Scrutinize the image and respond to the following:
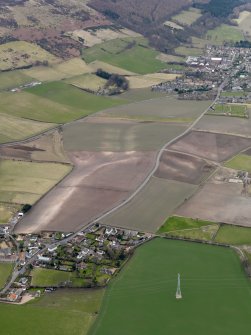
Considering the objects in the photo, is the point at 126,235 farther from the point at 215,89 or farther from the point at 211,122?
→ the point at 215,89

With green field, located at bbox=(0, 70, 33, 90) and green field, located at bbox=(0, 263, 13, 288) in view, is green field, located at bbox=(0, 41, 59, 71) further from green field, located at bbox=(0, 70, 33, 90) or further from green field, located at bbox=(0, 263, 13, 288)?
green field, located at bbox=(0, 263, 13, 288)

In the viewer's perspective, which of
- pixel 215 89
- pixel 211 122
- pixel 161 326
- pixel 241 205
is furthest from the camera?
pixel 215 89

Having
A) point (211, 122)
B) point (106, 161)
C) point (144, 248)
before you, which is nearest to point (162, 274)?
point (144, 248)

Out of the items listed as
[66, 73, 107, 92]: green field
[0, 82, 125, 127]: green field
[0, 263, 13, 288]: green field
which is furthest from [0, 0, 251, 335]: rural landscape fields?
[66, 73, 107, 92]: green field

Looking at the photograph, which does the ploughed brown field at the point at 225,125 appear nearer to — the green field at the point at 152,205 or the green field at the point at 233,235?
the green field at the point at 152,205

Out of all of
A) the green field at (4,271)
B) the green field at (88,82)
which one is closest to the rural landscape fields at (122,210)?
the green field at (4,271)

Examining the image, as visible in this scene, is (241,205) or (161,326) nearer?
(161,326)

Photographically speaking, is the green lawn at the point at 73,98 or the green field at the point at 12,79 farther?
the green field at the point at 12,79
